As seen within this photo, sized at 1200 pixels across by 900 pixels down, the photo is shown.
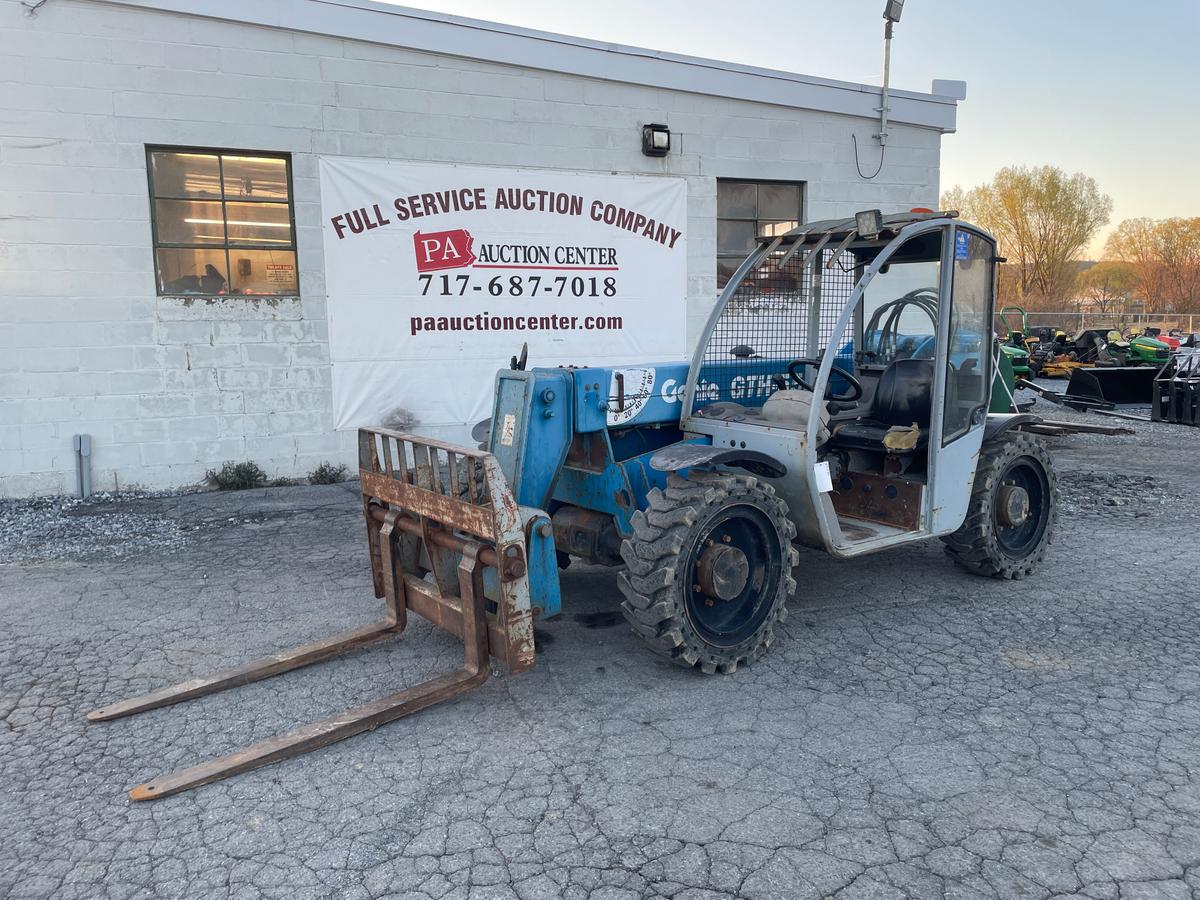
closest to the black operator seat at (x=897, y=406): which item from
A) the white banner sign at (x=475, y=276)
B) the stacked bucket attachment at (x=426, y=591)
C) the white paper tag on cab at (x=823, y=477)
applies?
the white paper tag on cab at (x=823, y=477)

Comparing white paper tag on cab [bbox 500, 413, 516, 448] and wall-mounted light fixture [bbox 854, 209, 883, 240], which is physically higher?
wall-mounted light fixture [bbox 854, 209, 883, 240]

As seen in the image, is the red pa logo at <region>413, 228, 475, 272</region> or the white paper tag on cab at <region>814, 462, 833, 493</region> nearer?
the white paper tag on cab at <region>814, 462, 833, 493</region>

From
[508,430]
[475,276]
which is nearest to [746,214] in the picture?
[475,276]

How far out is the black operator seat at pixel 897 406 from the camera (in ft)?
17.7

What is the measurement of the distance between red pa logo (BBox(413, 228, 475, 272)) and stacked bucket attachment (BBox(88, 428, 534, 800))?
496 cm

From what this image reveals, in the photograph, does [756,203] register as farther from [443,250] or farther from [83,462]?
[83,462]

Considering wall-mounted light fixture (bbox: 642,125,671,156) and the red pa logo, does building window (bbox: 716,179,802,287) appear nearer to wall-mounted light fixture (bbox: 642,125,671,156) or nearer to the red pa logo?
wall-mounted light fixture (bbox: 642,125,671,156)

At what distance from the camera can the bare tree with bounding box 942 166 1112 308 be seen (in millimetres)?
48406

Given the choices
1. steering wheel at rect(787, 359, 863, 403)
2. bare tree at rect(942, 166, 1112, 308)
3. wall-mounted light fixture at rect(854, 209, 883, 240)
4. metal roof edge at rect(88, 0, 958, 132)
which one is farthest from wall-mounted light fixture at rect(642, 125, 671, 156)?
bare tree at rect(942, 166, 1112, 308)

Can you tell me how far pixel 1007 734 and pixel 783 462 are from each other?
1.70 m

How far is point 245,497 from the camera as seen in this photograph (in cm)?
853

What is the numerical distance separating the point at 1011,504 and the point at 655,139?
6.23 metres

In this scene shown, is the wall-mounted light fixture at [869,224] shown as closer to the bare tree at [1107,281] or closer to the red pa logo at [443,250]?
the red pa logo at [443,250]

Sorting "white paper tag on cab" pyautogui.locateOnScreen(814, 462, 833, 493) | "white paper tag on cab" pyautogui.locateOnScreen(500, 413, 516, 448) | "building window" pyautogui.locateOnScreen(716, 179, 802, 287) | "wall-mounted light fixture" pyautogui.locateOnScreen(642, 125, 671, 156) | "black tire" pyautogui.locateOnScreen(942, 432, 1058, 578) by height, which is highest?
"wall-mounted light fixture" pyautogui.locateOnScreen(642, 125, 671, 156)
